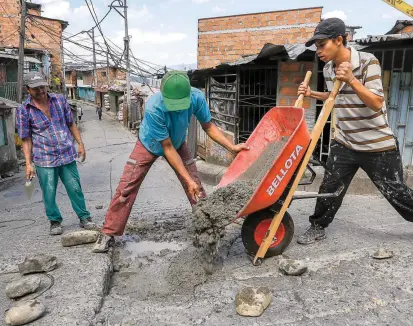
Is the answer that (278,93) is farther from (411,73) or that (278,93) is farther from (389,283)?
(389,283)

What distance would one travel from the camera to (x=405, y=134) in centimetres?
536

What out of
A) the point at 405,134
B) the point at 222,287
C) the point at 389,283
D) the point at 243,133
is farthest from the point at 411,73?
the point at 222,287

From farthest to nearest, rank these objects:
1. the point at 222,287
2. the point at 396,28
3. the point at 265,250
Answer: the point at 396,28
the point at 265,250
the point at 222,287

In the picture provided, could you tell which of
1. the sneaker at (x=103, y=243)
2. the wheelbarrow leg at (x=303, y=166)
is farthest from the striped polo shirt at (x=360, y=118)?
the sneaker at (x=103, y=243)

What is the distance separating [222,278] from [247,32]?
8.87m

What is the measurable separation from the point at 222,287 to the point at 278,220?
2.33ft

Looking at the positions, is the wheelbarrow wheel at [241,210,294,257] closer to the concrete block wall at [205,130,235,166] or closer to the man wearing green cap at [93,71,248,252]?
the man wearing green cap at [93,71,248,252]

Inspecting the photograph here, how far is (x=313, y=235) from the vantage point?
11.2ft

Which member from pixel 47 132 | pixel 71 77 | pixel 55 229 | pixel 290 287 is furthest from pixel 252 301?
pixel 71 77

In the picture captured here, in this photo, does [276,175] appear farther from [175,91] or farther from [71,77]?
[71,77]

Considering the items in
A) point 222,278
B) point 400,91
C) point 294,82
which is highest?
point 294,82

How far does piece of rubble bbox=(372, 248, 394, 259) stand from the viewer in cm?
297

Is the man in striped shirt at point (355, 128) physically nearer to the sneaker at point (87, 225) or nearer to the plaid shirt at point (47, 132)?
the sneaker at point (87, 225)

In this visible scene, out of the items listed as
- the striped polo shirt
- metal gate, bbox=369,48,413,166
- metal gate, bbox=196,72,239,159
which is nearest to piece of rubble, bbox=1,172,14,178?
metal gate, bbox=196,72,239,159
